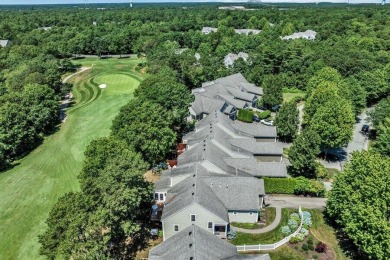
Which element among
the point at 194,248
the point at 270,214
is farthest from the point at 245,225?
the point at 194,248

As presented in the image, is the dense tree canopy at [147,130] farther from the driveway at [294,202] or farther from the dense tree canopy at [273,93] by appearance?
the dense tree canopy at [273,93]

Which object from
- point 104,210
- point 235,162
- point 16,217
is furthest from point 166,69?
point 104,210

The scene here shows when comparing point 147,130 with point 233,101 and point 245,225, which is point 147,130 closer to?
point 245,225

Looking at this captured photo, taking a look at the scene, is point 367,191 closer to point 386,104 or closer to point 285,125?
point 285,125

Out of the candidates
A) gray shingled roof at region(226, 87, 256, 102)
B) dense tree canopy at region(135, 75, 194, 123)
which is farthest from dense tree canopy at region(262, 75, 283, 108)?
dense tree canopy at region(135, 75, 194, 123)

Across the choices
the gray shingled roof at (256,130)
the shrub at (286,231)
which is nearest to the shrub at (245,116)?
the gray shingled roof at (256,130)

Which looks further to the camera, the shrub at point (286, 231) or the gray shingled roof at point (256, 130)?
the gray shingled roof at point (256, 130)
